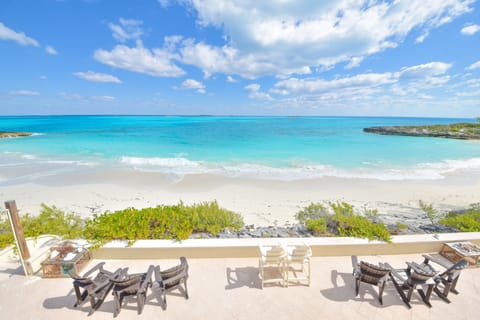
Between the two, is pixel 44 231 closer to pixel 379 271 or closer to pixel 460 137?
pixel 379 271

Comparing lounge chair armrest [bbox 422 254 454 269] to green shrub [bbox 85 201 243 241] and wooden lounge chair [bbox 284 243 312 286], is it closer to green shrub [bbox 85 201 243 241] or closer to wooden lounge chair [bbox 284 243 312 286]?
wooden lounge chair [bbox 284 243 312 286]

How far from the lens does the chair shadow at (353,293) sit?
11.7ft

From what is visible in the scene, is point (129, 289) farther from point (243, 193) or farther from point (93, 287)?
point (243, 193)

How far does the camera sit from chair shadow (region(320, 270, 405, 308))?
11.7 ft

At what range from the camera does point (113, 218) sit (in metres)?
4.81

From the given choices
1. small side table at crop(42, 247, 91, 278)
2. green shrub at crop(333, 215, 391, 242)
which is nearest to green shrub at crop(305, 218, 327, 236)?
green shrub at crop(333, 215, 391, 242)

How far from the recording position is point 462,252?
4227mm

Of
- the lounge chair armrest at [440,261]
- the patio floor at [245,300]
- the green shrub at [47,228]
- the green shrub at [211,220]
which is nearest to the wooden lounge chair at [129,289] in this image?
the patio floor at [245,300]

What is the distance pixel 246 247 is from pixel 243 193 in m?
5.88

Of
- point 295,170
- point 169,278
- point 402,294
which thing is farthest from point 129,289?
point 295,170

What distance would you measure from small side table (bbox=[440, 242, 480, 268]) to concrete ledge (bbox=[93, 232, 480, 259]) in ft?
0.46

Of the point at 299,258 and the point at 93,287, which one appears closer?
the point at 93,287

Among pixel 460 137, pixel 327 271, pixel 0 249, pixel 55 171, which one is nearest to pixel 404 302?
pixel 327 271

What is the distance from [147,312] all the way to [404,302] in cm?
446
